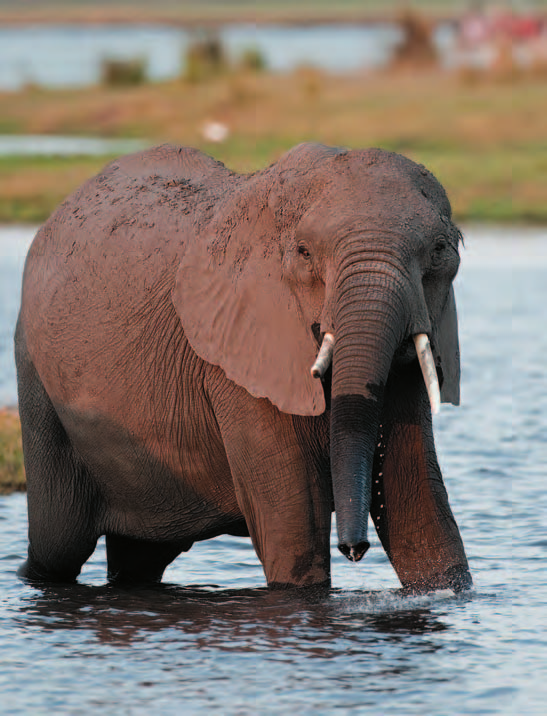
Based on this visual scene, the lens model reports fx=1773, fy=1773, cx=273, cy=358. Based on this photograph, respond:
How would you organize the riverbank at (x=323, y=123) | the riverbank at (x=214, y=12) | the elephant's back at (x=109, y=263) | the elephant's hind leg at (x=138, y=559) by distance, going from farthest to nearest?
the riverbank at (x=214, y=12) → the riverbank at (x=323, y=123) → the elephant's hind leg at (x=138, y=559) → the elephant's back at (x=109, y=263)

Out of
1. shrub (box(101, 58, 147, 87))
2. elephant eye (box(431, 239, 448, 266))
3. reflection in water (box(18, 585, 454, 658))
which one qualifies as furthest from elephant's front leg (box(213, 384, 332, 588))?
shrub (box(101, 58, 147, 87))

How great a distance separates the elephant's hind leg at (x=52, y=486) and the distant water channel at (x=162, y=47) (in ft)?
119

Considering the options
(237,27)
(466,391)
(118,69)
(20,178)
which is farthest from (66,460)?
(237,27)

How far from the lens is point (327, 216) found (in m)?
6.24

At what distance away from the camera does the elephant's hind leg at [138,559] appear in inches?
317

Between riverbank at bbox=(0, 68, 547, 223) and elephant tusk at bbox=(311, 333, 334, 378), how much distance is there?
18.5m

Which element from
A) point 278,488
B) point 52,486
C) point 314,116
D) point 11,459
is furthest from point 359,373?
point 314,116

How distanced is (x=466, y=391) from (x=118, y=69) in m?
29.9


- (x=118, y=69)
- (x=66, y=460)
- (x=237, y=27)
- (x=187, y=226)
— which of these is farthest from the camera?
(x=237, y=27)

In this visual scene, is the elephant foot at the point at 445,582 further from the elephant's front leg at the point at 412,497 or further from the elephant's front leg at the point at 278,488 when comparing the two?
the elephant's front leg at the point at 278,488

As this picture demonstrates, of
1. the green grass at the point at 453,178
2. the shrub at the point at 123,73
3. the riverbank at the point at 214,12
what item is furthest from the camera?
the riverbank at the point at 214,12

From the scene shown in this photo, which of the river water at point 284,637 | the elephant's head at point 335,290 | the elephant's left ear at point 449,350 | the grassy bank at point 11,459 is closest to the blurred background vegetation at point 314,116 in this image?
the grassy bank at point 11,459

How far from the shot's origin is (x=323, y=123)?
31297 millimetres

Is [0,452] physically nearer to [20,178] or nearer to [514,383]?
[514,383]
